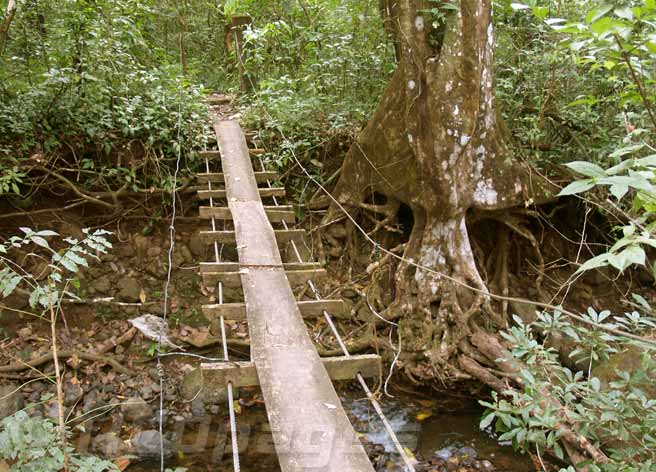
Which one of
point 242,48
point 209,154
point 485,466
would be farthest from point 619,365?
point 242,48

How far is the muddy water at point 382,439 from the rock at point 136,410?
28cm

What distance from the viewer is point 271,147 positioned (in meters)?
5.75

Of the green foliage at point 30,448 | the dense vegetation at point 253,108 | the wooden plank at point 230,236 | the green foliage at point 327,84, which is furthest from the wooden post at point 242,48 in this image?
the green foliage at point 30,448

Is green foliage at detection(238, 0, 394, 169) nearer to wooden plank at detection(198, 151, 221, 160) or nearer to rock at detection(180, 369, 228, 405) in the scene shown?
wooden plank at detection(198, 151, 221, 160)

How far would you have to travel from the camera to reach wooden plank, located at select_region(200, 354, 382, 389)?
8.42 feet

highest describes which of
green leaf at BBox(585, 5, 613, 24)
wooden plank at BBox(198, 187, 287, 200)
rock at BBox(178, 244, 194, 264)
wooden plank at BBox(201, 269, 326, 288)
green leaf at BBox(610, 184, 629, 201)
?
green leaf at BBox(585, 5, 613, 24)

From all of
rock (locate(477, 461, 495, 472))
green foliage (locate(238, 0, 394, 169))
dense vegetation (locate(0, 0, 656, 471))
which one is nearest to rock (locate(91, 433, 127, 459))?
dense vegetation (locate(0, 0, 656, 471))

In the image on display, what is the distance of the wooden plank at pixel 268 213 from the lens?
4145 mm

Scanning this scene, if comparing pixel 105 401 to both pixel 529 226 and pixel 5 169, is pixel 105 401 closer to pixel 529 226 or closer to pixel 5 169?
pixel 5 169

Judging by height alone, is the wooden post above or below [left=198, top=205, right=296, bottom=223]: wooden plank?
above

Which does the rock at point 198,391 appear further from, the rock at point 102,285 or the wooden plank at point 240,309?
the wooden plank at point 240,309

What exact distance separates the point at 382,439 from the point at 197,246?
2.85m

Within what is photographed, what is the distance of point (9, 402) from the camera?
14.0 feet

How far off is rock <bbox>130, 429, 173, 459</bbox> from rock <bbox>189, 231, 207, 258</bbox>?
2.05m
